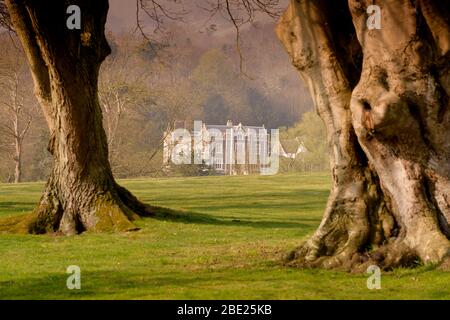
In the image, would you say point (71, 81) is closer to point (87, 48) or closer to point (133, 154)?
point (87, 48)

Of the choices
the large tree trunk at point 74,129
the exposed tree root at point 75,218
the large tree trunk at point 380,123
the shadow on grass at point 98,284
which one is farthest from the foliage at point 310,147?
the shadow on grass at point 98,284

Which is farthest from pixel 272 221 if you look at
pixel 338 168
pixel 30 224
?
pixel 338 168

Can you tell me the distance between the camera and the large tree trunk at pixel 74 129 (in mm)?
21219

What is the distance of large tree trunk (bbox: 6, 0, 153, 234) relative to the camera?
21.2m

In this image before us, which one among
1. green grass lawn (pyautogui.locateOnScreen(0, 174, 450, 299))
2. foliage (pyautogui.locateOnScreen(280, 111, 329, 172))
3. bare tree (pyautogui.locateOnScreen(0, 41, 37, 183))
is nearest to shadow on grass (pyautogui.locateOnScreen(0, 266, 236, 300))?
green grass lawn (pyautogui.locateOnScreen(0, 174, 450, 299))

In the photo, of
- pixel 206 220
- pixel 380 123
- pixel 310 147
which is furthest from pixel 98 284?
pixel 310 147

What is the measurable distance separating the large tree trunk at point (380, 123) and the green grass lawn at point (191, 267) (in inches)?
31.3

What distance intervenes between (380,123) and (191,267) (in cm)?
403

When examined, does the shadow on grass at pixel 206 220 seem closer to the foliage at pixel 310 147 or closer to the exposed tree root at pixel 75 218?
the exposed tree root at pixel 75 218

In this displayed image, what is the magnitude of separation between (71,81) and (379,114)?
10986 mm

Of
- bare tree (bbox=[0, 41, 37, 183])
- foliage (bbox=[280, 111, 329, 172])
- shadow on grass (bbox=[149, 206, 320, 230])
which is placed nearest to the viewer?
shadow on grass (bbox=[149, 206, 320, 230])

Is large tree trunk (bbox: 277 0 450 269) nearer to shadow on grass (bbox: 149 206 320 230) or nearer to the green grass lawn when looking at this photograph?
the green grass lawn

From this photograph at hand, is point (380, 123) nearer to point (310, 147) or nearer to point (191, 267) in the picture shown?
point (191, 267)

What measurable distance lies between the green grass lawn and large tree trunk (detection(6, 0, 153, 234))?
0.99 m
